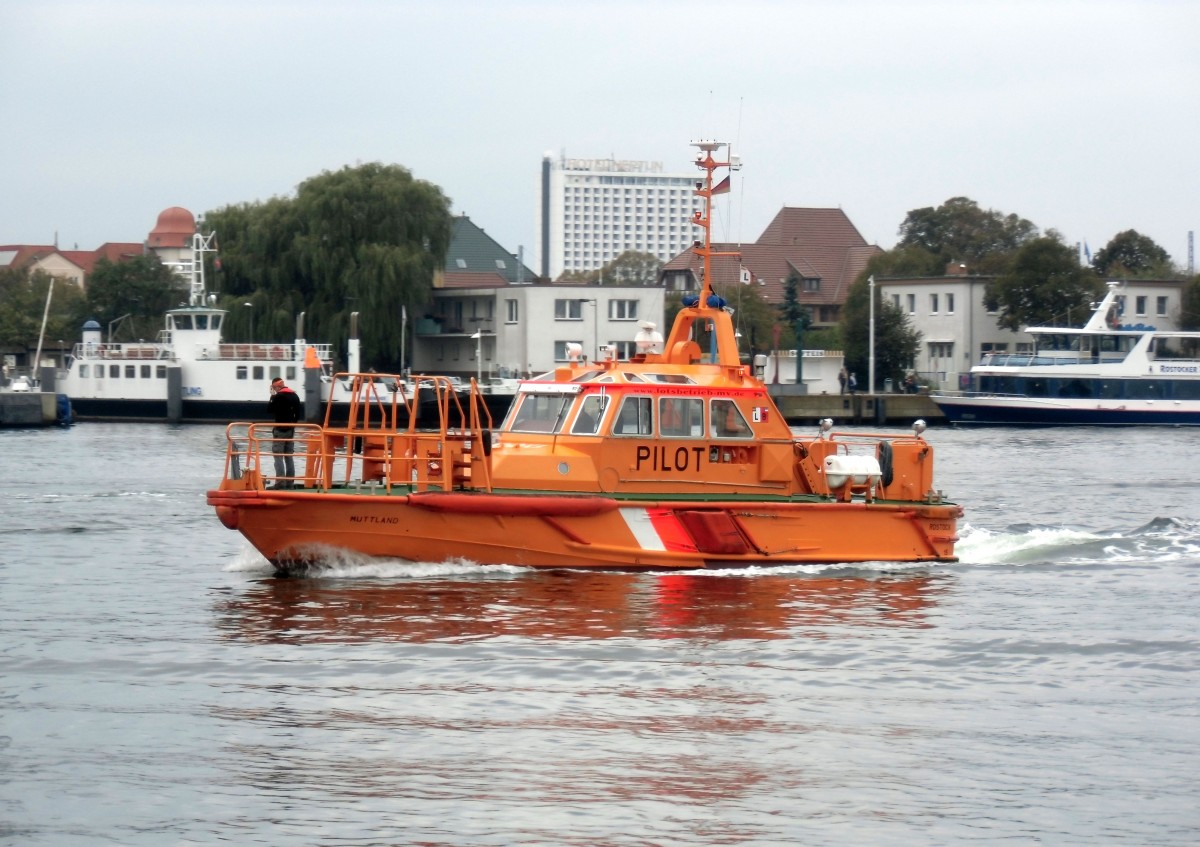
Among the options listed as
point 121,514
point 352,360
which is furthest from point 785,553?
point 352,360

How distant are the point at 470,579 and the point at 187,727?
221 inches

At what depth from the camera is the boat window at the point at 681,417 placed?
16156 millimetres

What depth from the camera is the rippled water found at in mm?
8500

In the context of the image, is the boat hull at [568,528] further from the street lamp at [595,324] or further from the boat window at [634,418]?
the street lamp at [595,324]

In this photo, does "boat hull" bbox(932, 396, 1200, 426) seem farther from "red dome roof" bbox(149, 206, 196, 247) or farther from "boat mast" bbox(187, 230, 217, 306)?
"red dome roof" bbox(149, 206, 196, 247)

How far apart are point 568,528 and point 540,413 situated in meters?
1.41

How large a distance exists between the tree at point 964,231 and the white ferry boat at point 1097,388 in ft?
114

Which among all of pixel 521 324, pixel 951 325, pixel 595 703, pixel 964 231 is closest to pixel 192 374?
pixel 521 324

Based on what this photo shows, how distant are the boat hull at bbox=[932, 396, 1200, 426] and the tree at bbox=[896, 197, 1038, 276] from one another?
35.9m

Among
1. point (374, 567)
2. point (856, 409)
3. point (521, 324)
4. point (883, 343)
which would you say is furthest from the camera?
point (883, 343)

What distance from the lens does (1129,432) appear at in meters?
55.1

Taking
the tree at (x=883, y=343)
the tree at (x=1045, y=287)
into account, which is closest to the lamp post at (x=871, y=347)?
the tree at (x=883, y=343)

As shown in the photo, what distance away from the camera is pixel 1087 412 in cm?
5734

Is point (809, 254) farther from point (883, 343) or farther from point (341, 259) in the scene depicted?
point (341, 259)
